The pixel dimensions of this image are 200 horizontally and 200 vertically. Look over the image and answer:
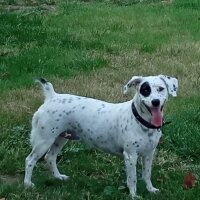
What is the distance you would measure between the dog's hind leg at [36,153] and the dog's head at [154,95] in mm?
936

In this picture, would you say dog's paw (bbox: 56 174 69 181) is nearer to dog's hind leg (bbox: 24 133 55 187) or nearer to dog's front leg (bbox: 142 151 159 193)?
dog's hind leg (bbox: 24 133 55 187)

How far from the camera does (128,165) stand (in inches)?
236

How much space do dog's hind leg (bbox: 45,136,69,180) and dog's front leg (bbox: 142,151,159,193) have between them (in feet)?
2.56

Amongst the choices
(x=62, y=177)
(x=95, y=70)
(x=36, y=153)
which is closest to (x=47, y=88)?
(x=36, y=153)

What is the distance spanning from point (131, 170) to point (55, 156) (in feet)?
2.99

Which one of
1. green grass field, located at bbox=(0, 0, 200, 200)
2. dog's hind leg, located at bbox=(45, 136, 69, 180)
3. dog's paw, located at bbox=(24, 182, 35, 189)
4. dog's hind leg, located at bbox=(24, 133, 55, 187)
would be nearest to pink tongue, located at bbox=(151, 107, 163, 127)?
green grass field, located at bbox=(0, 0, 200, 200)

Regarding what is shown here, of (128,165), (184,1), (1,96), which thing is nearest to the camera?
(128,165)

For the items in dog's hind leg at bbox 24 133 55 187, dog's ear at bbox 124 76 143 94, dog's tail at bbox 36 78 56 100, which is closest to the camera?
dog's ear at bbox 124 76 143 94

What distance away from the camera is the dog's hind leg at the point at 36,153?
20.7 feet

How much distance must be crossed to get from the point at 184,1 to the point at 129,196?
11406mm

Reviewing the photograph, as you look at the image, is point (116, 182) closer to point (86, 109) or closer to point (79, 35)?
→ point (86, 109)

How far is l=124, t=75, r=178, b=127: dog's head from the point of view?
5.72 metres

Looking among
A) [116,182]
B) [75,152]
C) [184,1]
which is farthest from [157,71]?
[184,1]

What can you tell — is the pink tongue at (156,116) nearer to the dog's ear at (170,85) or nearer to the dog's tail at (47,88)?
the dog's ear at (170,85)
